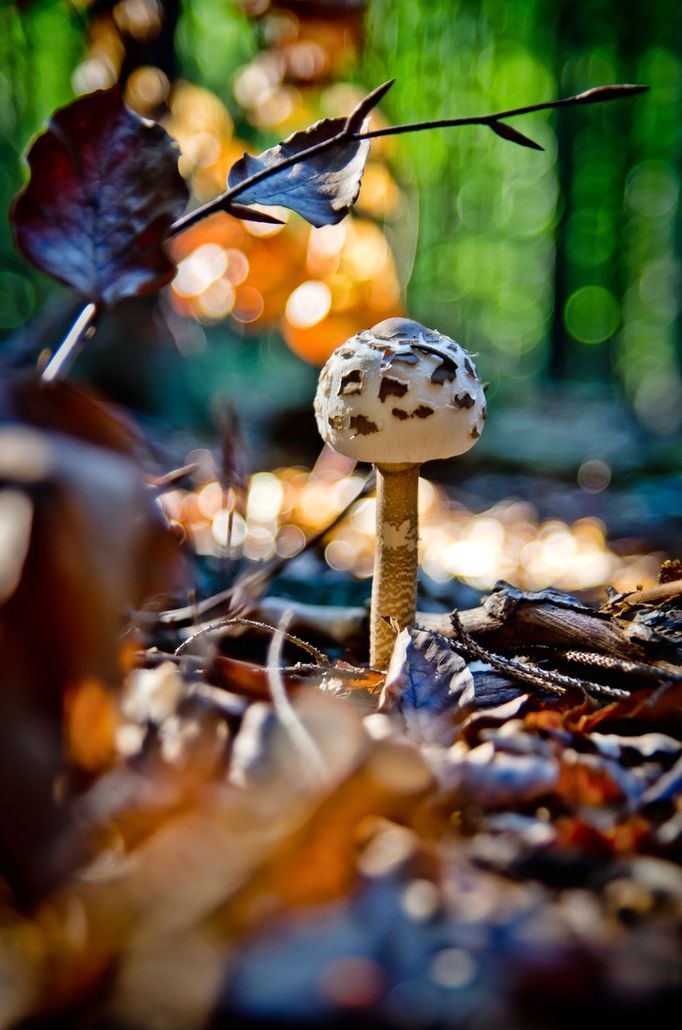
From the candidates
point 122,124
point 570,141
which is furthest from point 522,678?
point 570,141

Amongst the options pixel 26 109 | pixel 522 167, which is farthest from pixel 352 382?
pixel 522 167

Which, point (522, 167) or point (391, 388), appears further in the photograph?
point (522, 167)

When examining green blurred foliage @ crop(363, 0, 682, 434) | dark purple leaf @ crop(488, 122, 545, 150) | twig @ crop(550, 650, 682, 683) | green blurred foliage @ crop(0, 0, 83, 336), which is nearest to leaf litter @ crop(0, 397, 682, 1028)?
twig @ crop(550, 650, 682, 683)

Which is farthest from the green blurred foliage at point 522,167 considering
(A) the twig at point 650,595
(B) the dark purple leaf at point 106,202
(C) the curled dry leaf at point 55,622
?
(C) the curled dry leaf at point 55,622

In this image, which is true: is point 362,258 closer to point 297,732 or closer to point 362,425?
point 362,425

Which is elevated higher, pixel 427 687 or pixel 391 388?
pixel 391 388

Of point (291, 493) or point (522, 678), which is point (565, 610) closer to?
point (522, 678)

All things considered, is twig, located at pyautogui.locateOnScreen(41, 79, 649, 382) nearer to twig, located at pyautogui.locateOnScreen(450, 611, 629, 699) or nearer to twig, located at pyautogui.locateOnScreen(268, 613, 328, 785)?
twig, located at pyautogui.locateOnScreen(268, 613, 328, 785)
